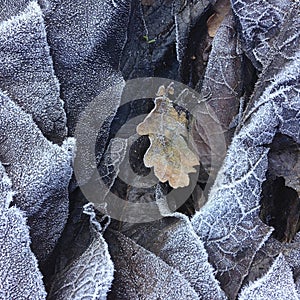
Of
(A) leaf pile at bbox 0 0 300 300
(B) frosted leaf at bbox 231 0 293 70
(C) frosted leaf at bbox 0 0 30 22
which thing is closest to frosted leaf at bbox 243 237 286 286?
(A) leaf pile at bbox 0 0 300 300

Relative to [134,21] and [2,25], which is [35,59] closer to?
[2,25]

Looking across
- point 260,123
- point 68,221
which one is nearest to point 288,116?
point 260,123

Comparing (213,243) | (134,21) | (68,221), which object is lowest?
(213,243)

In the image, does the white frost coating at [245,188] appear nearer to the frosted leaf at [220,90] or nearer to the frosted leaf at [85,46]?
the frosted leaf at [220,90]

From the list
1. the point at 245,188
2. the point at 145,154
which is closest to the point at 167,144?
the point at 145,154

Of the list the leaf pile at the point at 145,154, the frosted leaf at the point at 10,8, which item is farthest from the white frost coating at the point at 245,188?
the frosted leaf at the point at 10,8

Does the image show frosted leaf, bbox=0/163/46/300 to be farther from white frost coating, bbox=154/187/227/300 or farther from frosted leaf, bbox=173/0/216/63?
frosted leaf, bbox=173/0/216/63
